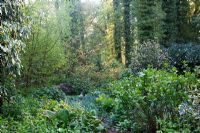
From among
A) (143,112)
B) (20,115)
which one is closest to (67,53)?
(20,115)

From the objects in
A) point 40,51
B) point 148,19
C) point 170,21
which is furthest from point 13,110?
point 170,21

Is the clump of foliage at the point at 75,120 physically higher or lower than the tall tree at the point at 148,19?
lower

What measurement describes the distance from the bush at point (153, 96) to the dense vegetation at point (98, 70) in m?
0.02

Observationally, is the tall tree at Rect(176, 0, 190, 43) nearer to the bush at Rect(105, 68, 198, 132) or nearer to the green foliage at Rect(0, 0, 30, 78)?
the green foliage at Rect(0, 0, 30, 78)

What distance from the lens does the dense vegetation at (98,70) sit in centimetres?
521

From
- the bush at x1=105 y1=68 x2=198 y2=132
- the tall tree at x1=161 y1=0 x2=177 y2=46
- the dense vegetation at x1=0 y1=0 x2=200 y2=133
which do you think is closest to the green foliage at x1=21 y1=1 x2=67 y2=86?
the dense vegetation at x1=0 y1=0 x2=200 y2=133

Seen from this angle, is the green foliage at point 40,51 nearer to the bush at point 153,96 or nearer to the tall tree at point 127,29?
the bush at point 153,96

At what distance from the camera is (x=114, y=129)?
620 cm

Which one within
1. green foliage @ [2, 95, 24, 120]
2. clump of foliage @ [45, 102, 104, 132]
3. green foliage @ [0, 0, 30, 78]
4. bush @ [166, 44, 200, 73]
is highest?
green foliage @ [0, 0, 30, 78]

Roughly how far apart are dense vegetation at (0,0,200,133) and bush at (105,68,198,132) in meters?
0.02

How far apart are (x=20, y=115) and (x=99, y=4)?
20.8 meters

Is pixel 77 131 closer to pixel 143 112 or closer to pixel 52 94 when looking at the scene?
pixel 143 112

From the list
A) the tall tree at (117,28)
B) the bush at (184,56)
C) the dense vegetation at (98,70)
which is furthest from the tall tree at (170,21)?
the bush at (184,56)

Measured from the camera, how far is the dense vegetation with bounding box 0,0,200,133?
17.1ft
